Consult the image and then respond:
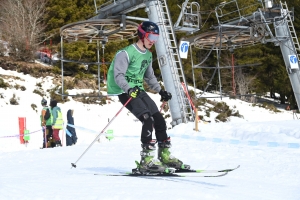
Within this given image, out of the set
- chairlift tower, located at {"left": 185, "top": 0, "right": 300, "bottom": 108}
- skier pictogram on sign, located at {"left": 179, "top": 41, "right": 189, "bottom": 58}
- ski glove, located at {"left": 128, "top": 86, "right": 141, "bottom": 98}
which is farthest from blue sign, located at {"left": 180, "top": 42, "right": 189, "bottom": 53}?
ski glove, located at {"left": 128, "top": 86, "right": 141, "bottom": 98}

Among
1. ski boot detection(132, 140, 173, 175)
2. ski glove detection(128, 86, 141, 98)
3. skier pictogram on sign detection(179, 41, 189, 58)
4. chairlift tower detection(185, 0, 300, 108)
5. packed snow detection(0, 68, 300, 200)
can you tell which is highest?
chairlift tower detection(185, 0, 300, 108)

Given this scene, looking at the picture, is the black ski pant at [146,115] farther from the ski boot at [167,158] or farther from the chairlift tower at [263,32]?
the chairlift tower at [263,32]

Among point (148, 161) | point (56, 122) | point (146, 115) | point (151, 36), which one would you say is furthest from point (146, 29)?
point (56, 122)

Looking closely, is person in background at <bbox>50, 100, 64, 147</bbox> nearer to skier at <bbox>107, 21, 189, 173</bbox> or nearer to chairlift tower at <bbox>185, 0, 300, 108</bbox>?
chairlift tower at <bbox>185, 0, 300, 108</bbox>

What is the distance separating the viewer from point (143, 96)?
5.35 metres

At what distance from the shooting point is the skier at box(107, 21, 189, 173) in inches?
206

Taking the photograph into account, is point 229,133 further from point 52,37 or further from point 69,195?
point 52,37

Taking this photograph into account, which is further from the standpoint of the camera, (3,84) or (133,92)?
(3,84)

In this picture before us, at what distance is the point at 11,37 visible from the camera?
99.5ft

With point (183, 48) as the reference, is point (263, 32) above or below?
above

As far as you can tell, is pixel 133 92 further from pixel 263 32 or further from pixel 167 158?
pixel 263 32

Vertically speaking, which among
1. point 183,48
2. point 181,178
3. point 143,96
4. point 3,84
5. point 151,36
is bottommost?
point 181,178

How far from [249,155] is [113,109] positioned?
18983 mm

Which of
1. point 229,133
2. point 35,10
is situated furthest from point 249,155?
point 35,10
